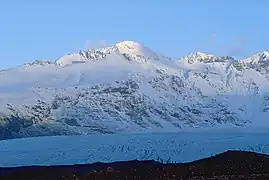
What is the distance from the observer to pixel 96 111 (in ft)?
594

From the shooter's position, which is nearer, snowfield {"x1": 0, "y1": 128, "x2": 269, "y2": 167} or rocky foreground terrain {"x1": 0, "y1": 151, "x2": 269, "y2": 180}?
rocky foreground terrain {"x1": 0, "y1": 151, "x2": 269, "y2": 180}

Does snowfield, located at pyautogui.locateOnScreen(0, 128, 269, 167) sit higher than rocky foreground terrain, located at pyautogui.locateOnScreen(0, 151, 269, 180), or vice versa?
snowfield, located at pyautogui.locateOnScreen(0, 128, 269, 167)

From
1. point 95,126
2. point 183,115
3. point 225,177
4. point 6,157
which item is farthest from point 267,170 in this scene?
point 183,115

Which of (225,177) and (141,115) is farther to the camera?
(141,115)

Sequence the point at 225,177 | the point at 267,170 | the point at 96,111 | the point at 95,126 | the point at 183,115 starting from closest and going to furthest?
the point at 225,177 → the point at 267,170 → the point at 95,126 → the point at 96,111 → the point at 183,115

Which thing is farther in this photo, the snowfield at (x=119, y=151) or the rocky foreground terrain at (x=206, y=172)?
the snowfield at (x=119, y=151)

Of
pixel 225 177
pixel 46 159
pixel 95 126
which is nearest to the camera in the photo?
pixel 225 177

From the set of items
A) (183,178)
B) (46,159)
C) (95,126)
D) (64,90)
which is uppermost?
(64,90)

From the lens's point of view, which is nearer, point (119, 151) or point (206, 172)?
point (206, 172)

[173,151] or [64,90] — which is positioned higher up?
[64,90]

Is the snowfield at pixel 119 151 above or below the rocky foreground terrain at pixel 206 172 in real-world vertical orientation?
above

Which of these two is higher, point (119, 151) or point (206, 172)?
point (119, 151)

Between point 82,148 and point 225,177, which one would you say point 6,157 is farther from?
point 225,177

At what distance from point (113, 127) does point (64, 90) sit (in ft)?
93.4
